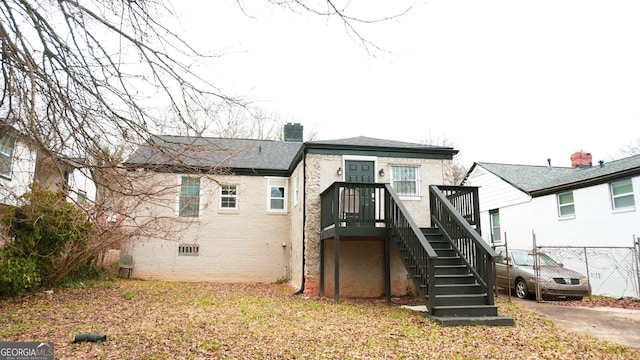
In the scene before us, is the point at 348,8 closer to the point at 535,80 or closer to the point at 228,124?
the point at 228,124

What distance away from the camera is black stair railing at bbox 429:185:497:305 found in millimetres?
7680

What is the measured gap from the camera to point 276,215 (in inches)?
601

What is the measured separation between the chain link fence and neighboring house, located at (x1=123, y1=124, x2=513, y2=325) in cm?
430

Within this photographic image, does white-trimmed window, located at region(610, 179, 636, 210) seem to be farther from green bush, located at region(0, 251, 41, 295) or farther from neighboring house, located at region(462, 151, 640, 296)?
green bush, located at region(0, 251, 41, 295)

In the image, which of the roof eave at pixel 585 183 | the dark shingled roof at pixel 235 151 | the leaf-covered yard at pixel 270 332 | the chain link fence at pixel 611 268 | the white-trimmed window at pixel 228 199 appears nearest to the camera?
the dark shingled roof at pixel 235 151

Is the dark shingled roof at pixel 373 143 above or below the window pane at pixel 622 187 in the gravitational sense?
above

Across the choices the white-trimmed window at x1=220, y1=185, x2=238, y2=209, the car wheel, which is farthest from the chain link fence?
the white-trimmed window at x1=220, y1=185, x2=238, y2=209

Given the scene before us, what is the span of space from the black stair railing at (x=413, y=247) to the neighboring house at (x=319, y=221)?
0.02 m

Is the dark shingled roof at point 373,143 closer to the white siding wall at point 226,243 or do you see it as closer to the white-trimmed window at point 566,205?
the white siding wall at point 226,243

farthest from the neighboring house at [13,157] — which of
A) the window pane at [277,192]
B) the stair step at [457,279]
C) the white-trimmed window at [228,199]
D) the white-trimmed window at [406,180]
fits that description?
the white-trimmed window at [406,180]

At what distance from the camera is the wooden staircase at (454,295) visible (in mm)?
7234

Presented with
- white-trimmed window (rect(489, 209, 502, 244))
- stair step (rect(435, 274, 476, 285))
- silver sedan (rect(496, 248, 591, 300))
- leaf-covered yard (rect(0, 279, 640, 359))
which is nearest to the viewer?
leaf-covered yard (rect(0, 279, 640, 359))

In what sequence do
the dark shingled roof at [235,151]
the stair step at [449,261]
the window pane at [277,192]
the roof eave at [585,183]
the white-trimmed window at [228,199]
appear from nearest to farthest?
the dark shingled roof at [235,151]
the stair step at [449,261]
the roof eave at [585,183]
the white-trimmed window at [228,199]
the window pane at [277,192]

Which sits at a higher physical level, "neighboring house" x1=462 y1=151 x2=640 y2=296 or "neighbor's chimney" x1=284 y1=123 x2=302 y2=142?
"neighbor's chimney" x1=284 y1=123 x2=302 y2=142
